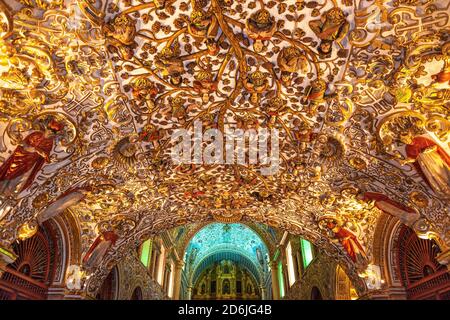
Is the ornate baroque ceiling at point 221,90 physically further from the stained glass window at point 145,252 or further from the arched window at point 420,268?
the stained glass window at point 145,252

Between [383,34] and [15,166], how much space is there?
6289mm

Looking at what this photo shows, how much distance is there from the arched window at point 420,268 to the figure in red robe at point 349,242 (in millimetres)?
1020

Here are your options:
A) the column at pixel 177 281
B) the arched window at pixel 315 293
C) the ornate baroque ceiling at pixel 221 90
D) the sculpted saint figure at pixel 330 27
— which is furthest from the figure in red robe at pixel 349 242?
the column at pixel 177 281

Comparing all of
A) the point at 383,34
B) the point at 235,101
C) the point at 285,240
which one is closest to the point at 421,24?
the point at 383,34

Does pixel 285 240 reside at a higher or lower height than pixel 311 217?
higher

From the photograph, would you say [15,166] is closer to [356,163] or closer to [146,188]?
[146,188]

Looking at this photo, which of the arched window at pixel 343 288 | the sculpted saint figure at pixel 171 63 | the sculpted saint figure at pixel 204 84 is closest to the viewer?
the sculpted saint figure at pixel 171 63

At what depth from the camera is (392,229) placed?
29.1ft

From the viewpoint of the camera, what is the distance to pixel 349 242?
9734mm

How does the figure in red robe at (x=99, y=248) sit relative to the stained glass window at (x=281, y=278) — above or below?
below

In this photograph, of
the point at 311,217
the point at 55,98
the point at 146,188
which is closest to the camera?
the point at 55,98

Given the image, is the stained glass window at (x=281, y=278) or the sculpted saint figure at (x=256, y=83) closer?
the sculpted saint figure at (x=256, y=83)

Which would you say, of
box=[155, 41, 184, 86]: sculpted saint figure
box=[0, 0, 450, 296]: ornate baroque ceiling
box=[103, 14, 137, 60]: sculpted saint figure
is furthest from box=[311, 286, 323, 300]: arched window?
box=[103, 14, 137, 60]: sculpted saint figure

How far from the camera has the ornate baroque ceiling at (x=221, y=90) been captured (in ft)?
14.8
